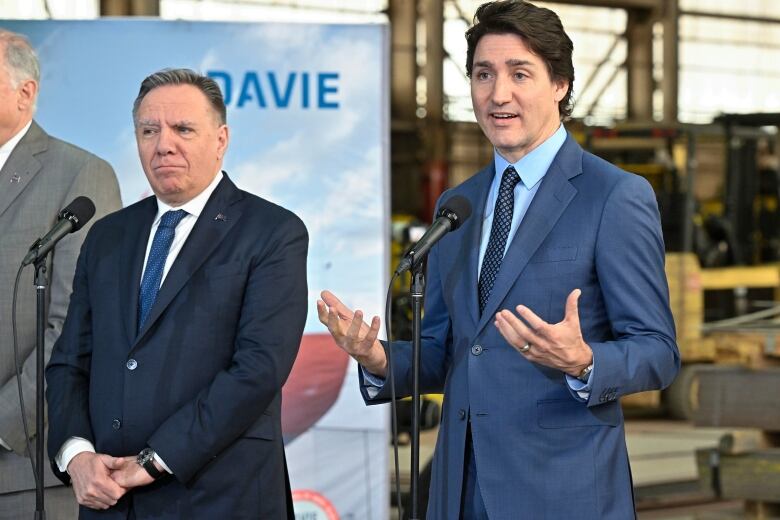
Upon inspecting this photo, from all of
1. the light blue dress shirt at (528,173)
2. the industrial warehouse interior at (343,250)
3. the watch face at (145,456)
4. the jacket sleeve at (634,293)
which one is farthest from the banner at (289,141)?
the jacket sleeve at (634,293)

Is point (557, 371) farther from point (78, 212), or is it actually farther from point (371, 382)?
point (78, 212)

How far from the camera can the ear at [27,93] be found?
288 cm

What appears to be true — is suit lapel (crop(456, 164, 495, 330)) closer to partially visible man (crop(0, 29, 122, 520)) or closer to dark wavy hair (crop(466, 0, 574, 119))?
dark wavy hair (crop(466, 0, 574, 119))

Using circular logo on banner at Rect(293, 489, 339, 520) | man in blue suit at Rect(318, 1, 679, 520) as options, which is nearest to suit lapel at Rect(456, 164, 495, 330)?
man in blue suit at Rect(318, 1, 679, 520)

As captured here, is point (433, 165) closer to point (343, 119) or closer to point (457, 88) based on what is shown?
point (457, 88)

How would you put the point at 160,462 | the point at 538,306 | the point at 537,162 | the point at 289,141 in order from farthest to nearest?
the point at 289,141 → the point at 160,462 → the point at 537,162 → the point at 538,306

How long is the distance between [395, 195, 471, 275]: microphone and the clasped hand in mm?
670

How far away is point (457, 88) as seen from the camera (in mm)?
18484

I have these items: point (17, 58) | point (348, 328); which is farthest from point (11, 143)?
point (348, 328)

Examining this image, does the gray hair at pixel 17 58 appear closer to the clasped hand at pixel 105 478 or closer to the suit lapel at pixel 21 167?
the suit lapel at pixel 21 167

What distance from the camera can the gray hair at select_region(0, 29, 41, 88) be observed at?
2.83 m

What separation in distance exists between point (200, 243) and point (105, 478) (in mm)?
483

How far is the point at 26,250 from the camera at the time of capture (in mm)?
2852

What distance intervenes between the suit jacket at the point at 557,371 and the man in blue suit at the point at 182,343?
44 centimetres
